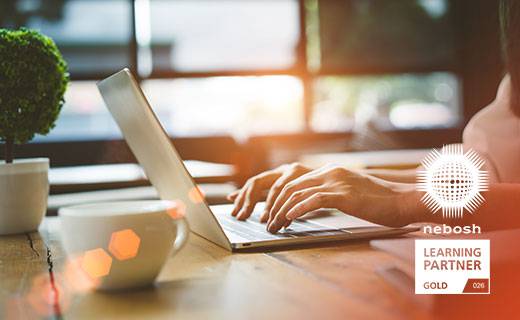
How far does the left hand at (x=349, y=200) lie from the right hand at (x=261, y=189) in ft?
0.22

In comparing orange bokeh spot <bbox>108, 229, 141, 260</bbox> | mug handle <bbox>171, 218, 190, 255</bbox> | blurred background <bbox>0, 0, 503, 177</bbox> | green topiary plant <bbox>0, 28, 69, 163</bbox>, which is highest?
green topiary plant <bbox>0, 28, 69, 163</bbox>

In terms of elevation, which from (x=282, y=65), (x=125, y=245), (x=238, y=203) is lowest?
(x=282, y=65)

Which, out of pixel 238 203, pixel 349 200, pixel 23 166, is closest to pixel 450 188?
pixel 349 200

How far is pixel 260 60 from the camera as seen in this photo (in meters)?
4.93

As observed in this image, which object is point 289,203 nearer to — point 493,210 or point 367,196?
point 367,196

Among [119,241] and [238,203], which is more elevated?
[119,241]

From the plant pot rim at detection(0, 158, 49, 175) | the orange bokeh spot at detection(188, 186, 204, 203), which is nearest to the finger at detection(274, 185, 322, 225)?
the orange bokeh spot at detection(188, 186, 204, 203)

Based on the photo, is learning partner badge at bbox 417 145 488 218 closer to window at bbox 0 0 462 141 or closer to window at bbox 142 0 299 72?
window at bbox 0 0 462 141

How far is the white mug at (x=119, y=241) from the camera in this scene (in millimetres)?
558

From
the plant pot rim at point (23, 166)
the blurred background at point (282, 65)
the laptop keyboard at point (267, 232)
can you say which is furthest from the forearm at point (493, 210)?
the blurred background at point (282, 65)

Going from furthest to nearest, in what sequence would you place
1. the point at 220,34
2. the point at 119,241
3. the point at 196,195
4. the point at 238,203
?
the point at 220,34 → the point at 238,203 → the point at 196,195 → the point at 119,241

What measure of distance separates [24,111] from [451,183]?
67cm

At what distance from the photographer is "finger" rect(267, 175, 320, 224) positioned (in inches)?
32.3

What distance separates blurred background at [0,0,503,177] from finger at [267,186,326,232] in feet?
11.2
